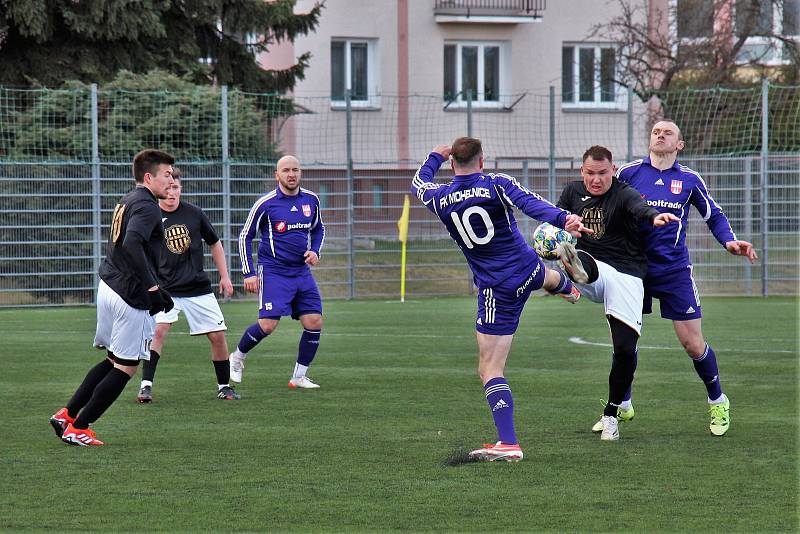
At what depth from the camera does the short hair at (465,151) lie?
768cm

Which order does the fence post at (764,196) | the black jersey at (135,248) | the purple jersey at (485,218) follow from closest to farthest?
the purple jersey at (485,218) → the black jersey at (135,248) → the fence post at (764,196)

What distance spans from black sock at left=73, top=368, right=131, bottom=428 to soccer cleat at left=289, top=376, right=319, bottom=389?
3126 mm

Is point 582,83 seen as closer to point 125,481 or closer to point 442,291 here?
point 442,291

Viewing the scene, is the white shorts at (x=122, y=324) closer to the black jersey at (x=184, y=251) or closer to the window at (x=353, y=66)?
the black jersey at (x=184, y=251)

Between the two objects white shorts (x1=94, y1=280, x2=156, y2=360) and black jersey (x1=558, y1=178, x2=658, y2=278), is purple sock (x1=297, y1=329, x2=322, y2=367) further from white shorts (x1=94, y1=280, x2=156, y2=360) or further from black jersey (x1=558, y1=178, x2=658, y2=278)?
black jersey (x1=558, y1=178, x2=658, y2=278)

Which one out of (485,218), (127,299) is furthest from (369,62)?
(485,218)

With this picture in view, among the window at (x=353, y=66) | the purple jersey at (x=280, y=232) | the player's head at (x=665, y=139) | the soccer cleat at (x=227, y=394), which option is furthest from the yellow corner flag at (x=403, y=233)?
the player's head at (x=665, y=139)

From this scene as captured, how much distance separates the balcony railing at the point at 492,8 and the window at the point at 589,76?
1.48 meters

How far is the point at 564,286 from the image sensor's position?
8523 millimetres

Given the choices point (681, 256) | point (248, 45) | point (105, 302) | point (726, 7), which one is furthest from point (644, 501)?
point (726, 7)

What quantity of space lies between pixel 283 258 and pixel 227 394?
1.51 metres

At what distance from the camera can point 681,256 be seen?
29.1 feet

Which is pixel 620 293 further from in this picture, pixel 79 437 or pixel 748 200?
pixel 748 200

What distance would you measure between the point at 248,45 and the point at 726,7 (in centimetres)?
1267
